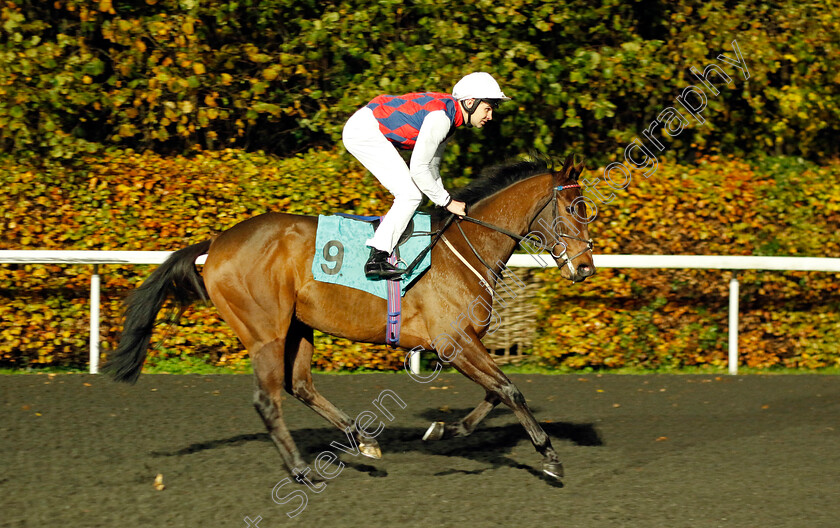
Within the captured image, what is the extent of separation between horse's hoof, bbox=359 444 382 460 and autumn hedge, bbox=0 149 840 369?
259 centimetres

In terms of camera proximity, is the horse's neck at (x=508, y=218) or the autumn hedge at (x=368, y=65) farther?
the autumn hedge at (x=368, y=65)

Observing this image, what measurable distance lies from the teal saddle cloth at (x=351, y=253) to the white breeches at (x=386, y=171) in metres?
0.09

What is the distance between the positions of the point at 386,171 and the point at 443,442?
5.86ft

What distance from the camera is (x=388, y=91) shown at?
8.48 metres

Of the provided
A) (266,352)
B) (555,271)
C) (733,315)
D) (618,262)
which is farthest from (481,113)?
(733,315)

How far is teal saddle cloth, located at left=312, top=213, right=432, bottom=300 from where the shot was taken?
5.09 metres

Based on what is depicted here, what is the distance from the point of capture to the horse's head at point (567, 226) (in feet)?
16.8

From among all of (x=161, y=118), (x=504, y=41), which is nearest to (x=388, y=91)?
(x=504, y=41)

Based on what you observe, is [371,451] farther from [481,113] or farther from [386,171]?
[481,113]

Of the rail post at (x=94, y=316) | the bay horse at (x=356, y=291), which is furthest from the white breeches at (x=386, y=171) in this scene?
the rail post at (x=94, y=316)

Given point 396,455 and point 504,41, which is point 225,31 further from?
point 396,455

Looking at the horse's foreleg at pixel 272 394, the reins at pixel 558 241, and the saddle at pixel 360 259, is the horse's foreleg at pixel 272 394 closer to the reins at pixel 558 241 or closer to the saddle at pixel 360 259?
the saddle at pixel 360 259

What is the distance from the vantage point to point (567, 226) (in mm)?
5129

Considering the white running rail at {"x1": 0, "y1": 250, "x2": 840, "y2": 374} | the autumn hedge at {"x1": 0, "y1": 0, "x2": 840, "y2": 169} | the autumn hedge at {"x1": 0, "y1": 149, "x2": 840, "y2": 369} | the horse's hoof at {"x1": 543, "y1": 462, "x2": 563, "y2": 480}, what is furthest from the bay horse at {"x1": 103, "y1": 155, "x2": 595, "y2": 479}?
the autumn hedge at {"x1": 0, "y1": 0, "x2": 840, "y2": 169}
